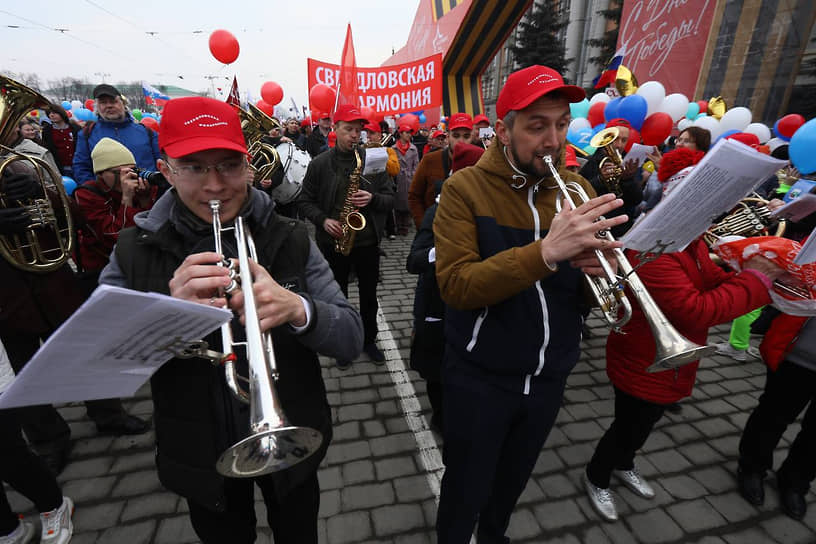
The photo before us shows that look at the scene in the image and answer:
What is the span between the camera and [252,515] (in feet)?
5.82

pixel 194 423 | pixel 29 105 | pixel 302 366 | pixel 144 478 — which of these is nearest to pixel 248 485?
pixel 194 423

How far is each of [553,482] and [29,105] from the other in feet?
15.1

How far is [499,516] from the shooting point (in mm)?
2195

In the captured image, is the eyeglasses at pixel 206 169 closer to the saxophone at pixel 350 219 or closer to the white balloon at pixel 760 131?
the saxophone at pixel 350 219

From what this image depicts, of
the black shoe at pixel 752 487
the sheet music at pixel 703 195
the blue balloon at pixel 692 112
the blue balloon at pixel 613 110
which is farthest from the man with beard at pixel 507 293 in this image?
the blue balloon at pixel 692 112

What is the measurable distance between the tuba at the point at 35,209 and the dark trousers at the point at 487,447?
284 cm

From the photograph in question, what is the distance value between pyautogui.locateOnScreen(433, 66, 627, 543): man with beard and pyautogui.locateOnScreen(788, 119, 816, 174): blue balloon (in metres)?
2.54

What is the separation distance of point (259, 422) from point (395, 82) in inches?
321

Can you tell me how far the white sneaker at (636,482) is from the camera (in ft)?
9.07

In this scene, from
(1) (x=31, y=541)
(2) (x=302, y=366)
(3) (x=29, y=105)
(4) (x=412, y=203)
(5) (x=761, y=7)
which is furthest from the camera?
(5) (x=761, y=7)

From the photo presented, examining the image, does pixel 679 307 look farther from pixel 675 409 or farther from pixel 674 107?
pixel 674 107

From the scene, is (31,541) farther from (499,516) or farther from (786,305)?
(786,305)

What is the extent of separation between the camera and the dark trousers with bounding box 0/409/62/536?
212 centimetres

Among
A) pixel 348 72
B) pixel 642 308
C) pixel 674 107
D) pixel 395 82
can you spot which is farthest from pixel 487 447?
pixel 674 107
